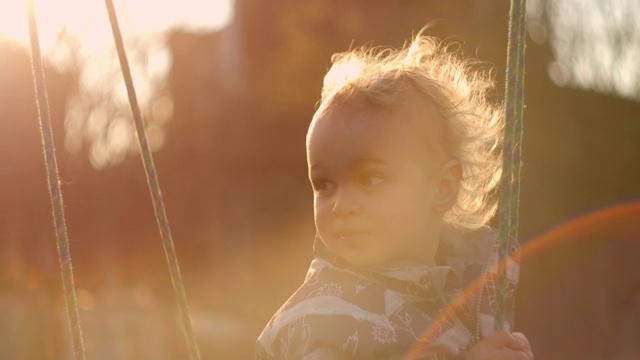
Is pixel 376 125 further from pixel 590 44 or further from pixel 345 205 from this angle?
pixel 590 44

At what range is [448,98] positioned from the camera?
189cm

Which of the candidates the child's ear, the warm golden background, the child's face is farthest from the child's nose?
the warm golden background

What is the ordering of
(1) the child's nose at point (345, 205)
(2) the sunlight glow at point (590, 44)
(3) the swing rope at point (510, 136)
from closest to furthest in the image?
1. (3) the swing rope at point (510, 136)
2. (1) the child's nose at point (345, 205)
3. (2) the sunlight glow at point (590, 44)

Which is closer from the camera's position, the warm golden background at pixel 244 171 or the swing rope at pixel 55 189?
the swing rope at pixel 55 189

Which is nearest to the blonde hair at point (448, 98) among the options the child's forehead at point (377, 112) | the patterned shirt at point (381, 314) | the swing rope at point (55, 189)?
the child's forehead at point (377, 112)

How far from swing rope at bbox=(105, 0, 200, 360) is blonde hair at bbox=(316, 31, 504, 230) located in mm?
312

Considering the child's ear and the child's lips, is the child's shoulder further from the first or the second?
the child's ear

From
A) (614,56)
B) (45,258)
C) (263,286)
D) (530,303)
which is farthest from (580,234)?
(45,258)

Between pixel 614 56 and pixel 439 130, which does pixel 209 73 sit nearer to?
pixel 614 56

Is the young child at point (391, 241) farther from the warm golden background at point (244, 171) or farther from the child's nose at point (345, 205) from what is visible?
the warm golden background at point (244, 171)

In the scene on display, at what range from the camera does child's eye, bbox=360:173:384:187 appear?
1671mm

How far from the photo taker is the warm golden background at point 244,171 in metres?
8.81

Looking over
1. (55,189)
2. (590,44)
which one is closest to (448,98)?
(55,189)

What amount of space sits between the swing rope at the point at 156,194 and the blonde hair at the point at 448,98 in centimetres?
31
